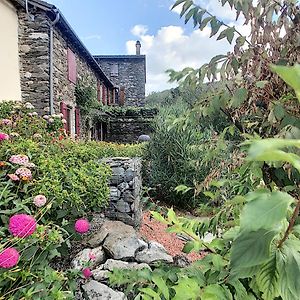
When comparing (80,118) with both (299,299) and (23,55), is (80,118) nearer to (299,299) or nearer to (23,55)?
(23,55)

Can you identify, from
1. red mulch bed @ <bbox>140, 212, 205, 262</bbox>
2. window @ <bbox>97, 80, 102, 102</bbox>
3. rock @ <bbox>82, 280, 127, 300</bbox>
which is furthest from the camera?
window @ <bbox>97, 80, 102, 102</bbox>

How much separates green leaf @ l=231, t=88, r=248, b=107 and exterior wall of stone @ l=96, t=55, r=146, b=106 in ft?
86.6

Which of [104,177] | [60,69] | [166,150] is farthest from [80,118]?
[104,177]

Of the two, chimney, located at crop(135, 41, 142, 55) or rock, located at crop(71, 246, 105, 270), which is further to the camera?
chimney, located at crop(135, 41, 142, 55)

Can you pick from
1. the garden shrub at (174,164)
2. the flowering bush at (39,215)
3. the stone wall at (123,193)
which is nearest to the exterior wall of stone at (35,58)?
the garden shrub at (174,164)

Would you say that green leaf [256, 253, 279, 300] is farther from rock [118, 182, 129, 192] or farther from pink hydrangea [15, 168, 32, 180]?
rock [118, 182, 129, 192]

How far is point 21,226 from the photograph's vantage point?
1739 millimetres

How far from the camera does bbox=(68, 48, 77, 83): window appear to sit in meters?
12.1

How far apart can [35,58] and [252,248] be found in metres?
10.3

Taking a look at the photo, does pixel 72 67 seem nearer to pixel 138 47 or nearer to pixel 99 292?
pixel 99 292

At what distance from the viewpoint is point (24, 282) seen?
6.38 feet

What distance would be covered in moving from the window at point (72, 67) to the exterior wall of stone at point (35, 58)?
2.26 metres

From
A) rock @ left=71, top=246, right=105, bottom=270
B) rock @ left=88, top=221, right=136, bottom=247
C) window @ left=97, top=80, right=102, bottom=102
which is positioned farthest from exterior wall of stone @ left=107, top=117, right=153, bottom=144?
rock @ left=71, top=246, right=105, bottom=270

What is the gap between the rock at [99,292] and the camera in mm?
2654
